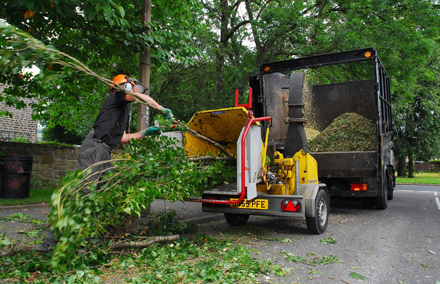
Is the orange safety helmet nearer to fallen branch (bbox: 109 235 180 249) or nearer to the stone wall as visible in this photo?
fallen branch (bbox: 109 235 180 249)

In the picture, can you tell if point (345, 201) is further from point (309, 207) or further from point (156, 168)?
point (156, 168)

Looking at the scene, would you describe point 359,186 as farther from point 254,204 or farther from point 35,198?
point 35,198

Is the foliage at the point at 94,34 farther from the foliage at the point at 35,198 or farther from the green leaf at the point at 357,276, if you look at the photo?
the green leaf at the point at 357,276

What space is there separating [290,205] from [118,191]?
274 centimetres

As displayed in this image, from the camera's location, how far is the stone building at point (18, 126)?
19266mm

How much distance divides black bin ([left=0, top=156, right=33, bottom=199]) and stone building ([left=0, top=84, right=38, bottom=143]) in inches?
461

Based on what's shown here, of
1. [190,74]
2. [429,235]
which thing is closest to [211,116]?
[429,235]

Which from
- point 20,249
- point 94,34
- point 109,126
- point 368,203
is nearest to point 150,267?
point 20,249

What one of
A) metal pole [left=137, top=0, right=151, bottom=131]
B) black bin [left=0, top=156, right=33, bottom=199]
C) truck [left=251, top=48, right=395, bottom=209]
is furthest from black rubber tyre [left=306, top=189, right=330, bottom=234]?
black bin [left=0, top=156, right=33, bottom=199]

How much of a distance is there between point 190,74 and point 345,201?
7882 millimetres

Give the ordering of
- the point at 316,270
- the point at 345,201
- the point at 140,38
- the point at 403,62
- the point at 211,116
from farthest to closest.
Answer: the point at 403,62, the point at 345,201, the point at 140,38, the point at 211,116, the point at 316,270

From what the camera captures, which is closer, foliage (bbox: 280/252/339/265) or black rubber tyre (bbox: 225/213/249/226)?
foliage (bbox: 280/252/339/265)

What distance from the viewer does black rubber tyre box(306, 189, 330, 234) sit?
581 cm

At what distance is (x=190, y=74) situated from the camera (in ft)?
47.6
